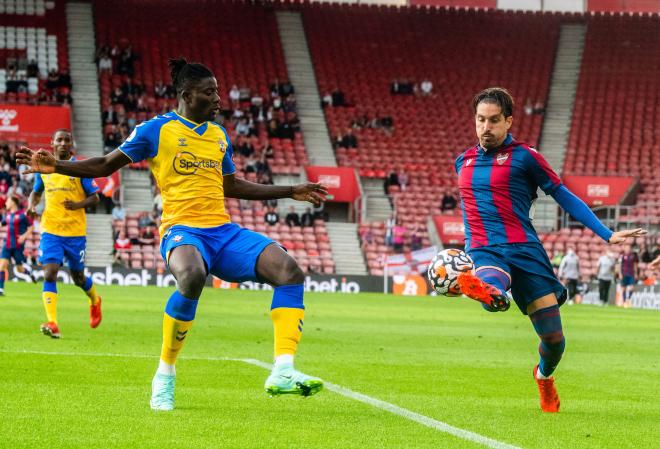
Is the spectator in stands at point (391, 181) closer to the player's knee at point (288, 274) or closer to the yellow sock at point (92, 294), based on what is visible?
the yellow sock at point (92, 294)

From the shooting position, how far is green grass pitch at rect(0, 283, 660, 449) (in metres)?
6.66

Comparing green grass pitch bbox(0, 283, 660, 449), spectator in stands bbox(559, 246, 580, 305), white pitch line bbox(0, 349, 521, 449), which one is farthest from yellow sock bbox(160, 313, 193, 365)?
spectator in stands bbox(559, 246, 580, 305)

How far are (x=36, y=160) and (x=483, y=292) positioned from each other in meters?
2.98

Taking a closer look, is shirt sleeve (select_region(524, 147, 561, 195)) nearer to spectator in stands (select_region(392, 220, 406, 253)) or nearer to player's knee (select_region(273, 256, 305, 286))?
player's knee (select_region(273, 256, 305, 286))

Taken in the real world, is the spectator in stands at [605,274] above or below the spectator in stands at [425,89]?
below

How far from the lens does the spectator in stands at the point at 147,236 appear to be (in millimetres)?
37969

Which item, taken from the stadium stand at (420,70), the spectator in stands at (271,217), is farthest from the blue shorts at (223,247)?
the stadium stand at (420,70)

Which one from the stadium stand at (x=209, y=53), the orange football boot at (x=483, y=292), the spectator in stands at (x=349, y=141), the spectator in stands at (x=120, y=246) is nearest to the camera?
the orange football boot at (x=483, y=292)

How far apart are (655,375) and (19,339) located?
7.01 metres

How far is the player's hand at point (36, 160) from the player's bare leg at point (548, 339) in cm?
345

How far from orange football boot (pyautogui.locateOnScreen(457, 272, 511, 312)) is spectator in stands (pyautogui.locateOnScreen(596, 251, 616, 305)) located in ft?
89.9

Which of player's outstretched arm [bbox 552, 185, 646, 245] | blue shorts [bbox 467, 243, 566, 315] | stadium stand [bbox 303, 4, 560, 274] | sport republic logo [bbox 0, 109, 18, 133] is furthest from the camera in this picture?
stadium stand [bbox 303, 4, 560, 274]

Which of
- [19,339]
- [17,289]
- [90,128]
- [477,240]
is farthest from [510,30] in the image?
[477,240]

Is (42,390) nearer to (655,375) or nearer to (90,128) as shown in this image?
(655,375)
